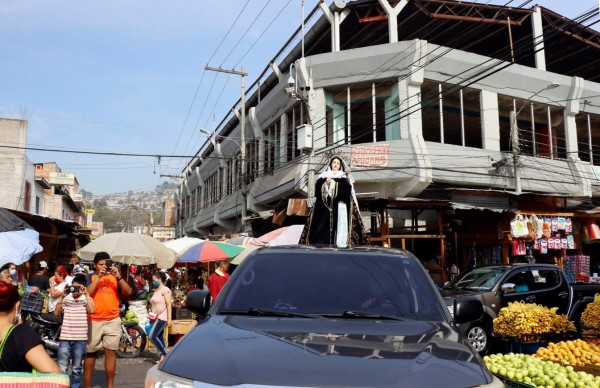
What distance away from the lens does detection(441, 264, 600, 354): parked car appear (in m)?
10.5

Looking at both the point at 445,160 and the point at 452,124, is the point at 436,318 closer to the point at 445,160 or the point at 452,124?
the point at 445,160

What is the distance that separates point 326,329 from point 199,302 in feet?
4.10

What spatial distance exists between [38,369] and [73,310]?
371 centimetres

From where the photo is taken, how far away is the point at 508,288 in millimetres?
10625

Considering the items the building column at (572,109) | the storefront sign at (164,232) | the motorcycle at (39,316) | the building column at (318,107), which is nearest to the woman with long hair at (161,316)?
the motorcycle at (39,316)

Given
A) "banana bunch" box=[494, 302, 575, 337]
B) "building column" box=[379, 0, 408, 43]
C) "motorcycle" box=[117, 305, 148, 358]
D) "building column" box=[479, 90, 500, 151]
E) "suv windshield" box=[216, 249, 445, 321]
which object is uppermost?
"building column" box=[379, 0, 408, 43]

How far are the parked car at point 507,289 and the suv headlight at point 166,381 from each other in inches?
351

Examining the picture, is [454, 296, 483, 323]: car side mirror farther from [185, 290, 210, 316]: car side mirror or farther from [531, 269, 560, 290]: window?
[531, 269, 560, 290]: window

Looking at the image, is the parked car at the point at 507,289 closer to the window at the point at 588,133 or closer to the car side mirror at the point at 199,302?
the car side mirror at the point at 199,302

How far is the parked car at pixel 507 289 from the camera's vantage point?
1052cm

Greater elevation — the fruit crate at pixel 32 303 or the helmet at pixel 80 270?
the helmet at pixel 80 270

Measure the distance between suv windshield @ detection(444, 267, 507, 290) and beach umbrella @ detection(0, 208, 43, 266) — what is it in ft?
28.2

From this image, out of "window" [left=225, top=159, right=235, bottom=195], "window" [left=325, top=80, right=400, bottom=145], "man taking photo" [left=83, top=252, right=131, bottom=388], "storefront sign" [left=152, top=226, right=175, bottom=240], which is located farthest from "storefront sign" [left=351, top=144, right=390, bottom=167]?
"storefront sign" [left=152, top=226, right=175, bottom=240]

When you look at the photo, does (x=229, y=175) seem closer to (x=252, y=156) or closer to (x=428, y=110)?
(x=252, y=156)
